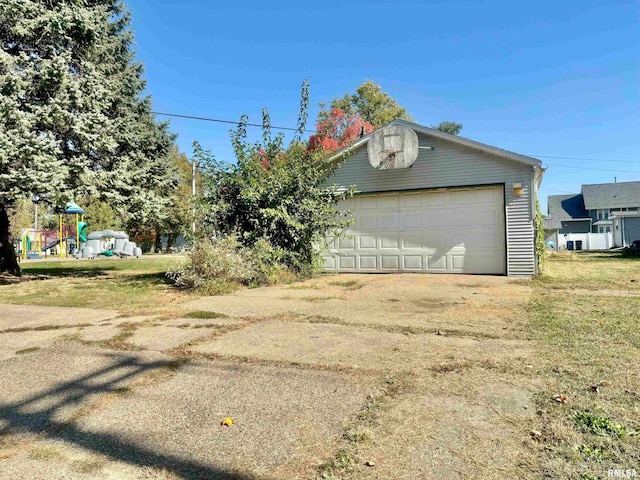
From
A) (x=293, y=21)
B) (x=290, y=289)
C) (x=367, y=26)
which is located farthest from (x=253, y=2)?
(x=290, y=289)

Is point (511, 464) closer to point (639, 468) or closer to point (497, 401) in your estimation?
point (639, 468)

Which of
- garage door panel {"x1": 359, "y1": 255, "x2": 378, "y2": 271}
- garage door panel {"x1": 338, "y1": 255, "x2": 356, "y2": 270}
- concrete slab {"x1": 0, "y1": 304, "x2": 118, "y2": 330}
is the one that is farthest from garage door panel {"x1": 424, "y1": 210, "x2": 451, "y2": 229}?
concrete slab {"x1": 0, "y1": 304, "x2": 118, "y2": 330}

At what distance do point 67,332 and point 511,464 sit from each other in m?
4.54

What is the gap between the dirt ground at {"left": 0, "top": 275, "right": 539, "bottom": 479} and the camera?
1828 millimetres

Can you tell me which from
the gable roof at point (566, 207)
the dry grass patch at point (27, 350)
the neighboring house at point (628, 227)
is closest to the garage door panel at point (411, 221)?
the dry grass patch at point (27, 350)

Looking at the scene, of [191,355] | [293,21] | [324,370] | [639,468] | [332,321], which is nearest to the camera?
[639,468]

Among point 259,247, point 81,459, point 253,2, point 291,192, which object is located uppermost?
point 253,2

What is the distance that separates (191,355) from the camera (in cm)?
346

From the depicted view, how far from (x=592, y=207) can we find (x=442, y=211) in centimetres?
3681

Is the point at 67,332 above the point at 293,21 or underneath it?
underneath

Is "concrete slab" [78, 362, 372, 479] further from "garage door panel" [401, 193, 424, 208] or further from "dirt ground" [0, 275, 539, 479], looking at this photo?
"garage door panel" [401, 193, 424, 208]

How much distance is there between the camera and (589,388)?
2.51 m

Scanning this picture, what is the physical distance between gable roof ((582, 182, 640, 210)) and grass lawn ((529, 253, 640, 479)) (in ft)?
133

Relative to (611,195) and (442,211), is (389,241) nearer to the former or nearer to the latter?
(442,211)
